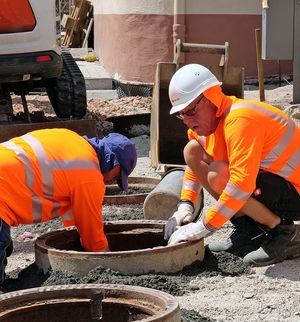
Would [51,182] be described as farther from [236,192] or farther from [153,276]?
[236,192]

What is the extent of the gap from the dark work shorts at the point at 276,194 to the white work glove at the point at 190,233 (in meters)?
0.40

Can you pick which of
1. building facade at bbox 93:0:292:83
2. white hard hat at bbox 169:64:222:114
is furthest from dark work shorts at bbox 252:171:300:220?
building facade at bbox 93:0:292:83

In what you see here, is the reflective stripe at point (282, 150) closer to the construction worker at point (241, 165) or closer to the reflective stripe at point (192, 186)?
the construction worker at point (241, 165)

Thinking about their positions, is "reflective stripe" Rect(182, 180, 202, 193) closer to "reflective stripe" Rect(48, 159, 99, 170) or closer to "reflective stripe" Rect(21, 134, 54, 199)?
"reflective stripe" Rect(48, 159, 99, 170)

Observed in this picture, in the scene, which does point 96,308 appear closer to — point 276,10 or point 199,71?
point 199,71

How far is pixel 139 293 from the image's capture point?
14.1 feet

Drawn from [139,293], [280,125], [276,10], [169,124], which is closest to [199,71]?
[280,125]

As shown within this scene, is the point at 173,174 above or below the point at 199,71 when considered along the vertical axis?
below

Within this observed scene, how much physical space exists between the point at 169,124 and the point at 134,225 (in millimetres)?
2730

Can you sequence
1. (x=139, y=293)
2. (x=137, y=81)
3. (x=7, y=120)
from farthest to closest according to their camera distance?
(x=137, y=81), (x=7, y=120), (x=139, y=293)

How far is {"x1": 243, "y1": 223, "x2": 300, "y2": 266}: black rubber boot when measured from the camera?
5.59 m

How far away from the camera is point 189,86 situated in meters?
5.36

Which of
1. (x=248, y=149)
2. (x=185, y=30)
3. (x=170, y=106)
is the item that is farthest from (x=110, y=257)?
(x=185, y=30)

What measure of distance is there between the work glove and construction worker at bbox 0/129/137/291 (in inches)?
17.2
